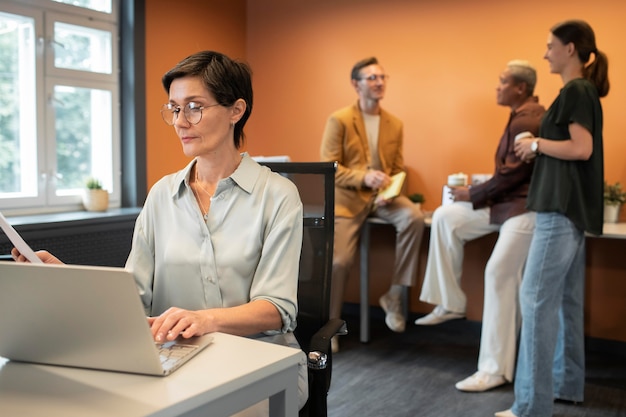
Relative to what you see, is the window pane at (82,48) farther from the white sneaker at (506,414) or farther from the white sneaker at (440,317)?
the white sneaker at (506,414)

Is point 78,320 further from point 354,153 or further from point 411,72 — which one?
point 411,72

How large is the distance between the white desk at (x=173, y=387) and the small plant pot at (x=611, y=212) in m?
2.86

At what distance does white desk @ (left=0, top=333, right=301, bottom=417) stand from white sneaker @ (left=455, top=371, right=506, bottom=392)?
2192 millimetres

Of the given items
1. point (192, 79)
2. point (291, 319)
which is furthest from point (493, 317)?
point (192, 79)

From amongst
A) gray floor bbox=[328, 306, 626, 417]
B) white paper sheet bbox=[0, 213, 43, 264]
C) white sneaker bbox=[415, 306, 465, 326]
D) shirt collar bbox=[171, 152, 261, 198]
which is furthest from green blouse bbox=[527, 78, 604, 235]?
white paper sheet bbox=[0, 213, 43, 264]

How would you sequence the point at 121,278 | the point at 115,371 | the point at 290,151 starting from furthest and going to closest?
1. the point at 290,151
2. the point at 115,371
3. the point at 121,278

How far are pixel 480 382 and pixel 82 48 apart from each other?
3019mm

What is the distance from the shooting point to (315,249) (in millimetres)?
1972

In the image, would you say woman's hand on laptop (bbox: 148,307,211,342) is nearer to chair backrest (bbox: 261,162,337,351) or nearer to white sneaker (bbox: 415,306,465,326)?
chair backrest (bbox: 261,162,337,351)

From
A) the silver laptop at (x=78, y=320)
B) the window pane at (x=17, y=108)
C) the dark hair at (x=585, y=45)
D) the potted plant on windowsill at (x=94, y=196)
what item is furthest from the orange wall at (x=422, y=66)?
the silver laptop at (x=78, y=320)

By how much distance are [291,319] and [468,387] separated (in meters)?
1.92

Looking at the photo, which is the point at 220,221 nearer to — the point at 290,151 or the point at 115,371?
the point at 115,371

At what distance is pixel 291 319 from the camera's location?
5.22 feet

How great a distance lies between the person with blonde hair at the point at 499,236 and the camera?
3160 mm
